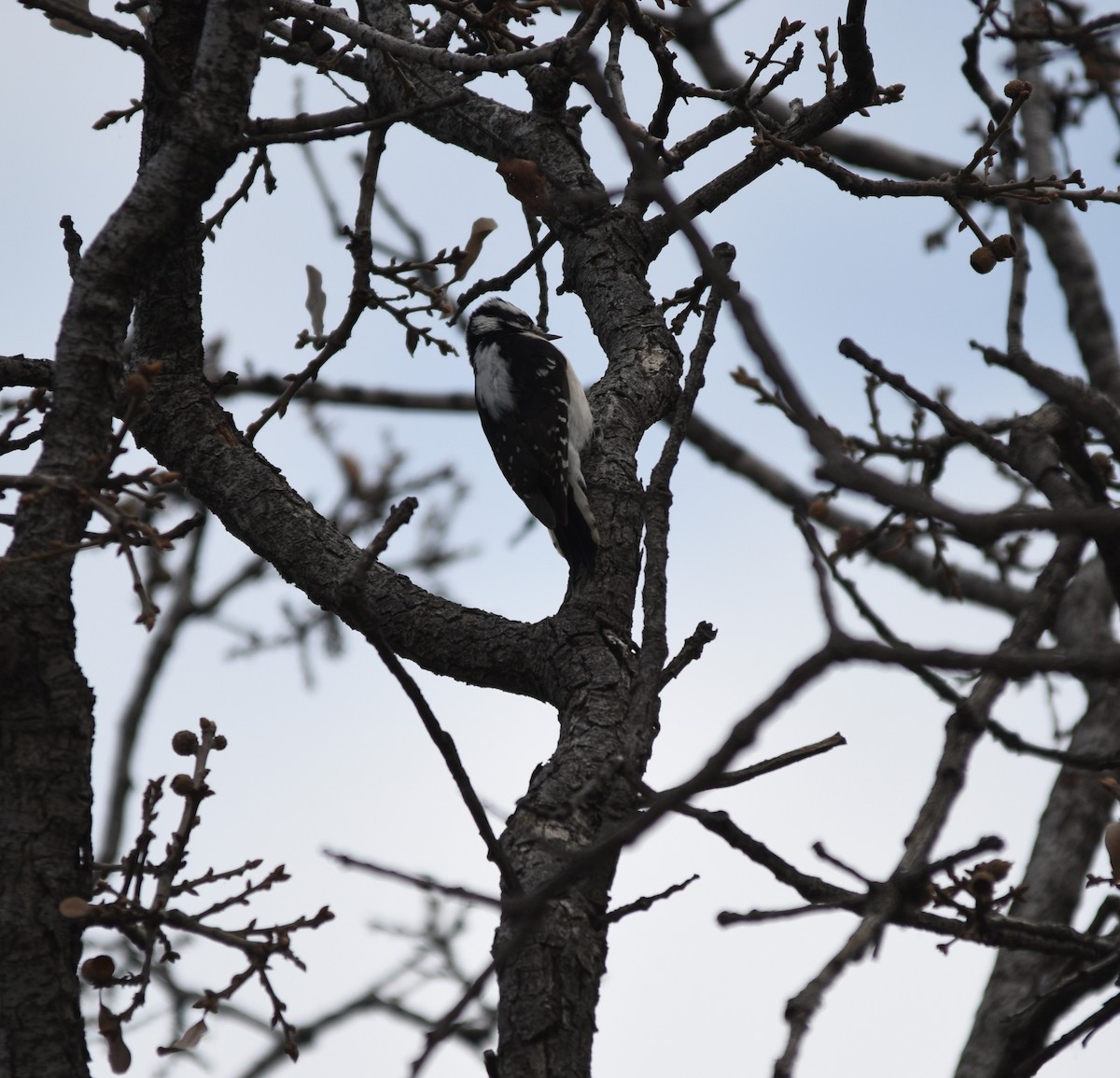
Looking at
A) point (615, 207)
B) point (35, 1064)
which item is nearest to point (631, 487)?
point (615, 207)

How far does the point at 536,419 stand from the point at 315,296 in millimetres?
2897

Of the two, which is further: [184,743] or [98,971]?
[184,743]

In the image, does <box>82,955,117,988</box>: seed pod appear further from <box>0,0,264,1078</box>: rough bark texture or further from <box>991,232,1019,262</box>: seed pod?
<box>991,232,1019,262</box>: seed pod

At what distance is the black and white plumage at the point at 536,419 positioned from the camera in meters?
6.11

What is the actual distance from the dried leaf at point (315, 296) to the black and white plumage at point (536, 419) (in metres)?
1.79

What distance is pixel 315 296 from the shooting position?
392cm

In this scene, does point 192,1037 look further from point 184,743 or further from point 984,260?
point 984,260

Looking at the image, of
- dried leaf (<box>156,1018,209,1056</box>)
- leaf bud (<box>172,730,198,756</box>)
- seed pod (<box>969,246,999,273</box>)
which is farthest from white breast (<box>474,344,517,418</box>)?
dried leaf (<box>156,1018,209,1056</box>)

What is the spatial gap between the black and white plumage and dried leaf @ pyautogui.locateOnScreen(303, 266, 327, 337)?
1795mm

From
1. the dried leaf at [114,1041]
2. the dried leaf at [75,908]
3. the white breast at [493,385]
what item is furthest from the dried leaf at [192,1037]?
the white breast at [493,385]

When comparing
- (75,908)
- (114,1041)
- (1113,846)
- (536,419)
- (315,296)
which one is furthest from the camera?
(536,419)

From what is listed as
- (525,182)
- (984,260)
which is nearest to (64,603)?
(525,182)

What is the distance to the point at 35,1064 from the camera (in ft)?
7.29

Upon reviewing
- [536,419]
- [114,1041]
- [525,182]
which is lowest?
[114,1041]
